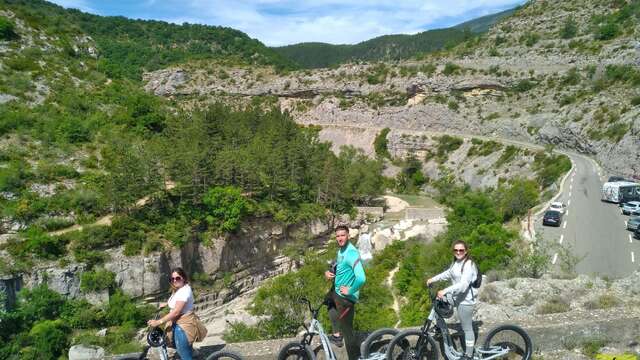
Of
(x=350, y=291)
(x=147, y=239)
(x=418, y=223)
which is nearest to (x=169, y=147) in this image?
(x=147, y=239)

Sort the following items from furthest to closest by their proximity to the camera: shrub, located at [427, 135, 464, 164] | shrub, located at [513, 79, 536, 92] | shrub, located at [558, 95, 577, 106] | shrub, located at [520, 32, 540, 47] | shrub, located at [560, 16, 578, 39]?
shrub, located at [520, 32, 540, 47] → shrub, located at [560, 16, 578, 39] → shrub, located at [513, 79, 536, 92] → shrub, located at [427, 135, 464, 164] → shrub, located at [558, 95, 577, 106]

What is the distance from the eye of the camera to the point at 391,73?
250ft

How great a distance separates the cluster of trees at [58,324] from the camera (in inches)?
786

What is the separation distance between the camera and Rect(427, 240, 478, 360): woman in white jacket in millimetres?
5785

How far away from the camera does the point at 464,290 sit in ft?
19.0

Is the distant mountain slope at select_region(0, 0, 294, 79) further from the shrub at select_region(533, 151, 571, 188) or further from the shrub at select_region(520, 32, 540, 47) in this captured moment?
the shrub at select_region(533, 151, 571, 188)

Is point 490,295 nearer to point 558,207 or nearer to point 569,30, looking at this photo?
point 558,207

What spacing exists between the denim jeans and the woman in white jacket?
3.23 meters

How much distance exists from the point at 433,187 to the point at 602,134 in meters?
18.2

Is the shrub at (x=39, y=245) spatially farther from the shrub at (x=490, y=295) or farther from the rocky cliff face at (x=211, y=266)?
the shrub at (x=490, y=295)

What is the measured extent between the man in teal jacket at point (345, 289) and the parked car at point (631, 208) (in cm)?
2708

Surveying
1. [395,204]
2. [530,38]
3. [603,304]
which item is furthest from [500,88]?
[603,304]

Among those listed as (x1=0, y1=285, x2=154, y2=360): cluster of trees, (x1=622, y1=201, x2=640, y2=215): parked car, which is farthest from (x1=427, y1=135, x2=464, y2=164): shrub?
(x1=0, y1=285, x2=154, y2=360): cluster of trees

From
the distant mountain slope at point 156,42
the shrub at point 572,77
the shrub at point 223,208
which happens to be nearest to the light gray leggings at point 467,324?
the shrub at point 223,208
